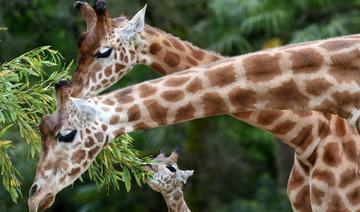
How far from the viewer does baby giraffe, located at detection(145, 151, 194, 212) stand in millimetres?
7016

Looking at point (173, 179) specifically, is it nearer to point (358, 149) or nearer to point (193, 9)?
point (358, 149)

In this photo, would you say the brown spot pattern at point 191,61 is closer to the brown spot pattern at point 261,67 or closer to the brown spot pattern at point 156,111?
the brown spot pattern at point 261,67

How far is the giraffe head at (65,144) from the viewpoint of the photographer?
549 centimetres

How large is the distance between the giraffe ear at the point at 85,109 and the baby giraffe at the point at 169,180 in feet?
4.44

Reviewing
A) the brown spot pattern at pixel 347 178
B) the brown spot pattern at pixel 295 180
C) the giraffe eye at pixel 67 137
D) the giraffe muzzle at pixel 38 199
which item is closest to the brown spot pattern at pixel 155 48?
the brown spot pattern at pixel 295 180

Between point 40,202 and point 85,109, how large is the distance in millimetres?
477

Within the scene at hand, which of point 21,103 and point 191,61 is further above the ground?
point 21,103

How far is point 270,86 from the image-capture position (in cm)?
595

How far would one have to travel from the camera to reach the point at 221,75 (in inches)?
233

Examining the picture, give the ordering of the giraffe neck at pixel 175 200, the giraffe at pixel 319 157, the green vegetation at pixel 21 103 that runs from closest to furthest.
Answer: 1. the green vegetation at pixel 21 103
2. the giraffe neck at pixel 175 200
3. the giraffe at pixel 319 157

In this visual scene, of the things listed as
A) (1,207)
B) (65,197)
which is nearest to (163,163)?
(1,207)

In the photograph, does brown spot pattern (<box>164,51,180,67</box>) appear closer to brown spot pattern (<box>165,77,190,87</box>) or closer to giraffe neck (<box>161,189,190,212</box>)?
giraffe neck (<box>161,189,190,212</box>)

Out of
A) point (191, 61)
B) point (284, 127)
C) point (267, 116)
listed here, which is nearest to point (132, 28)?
point (191, 61)

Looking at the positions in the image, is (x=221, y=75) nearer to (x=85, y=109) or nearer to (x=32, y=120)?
(x=85, y=109)
